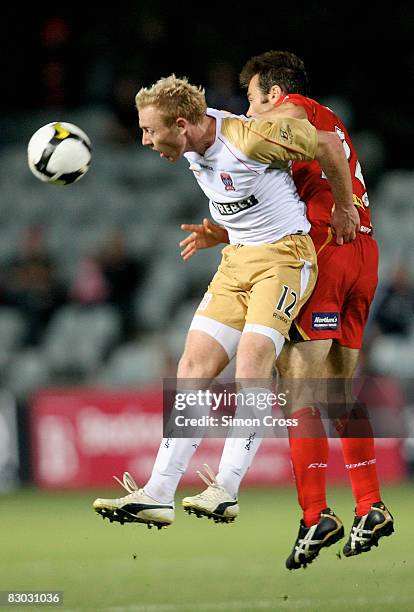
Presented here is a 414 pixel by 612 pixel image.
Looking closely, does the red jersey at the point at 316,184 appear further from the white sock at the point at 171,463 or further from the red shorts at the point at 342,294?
the white sock at the point at 171,463

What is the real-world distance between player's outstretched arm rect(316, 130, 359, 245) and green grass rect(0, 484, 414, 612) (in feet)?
5.98

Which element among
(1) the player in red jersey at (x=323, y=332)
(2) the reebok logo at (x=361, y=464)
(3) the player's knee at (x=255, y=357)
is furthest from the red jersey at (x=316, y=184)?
(2) the reebok logo at (x=361, y=464)

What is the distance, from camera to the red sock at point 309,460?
20.4 ft

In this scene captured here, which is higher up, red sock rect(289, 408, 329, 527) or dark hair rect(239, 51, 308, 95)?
dark hair rect(239, 51, 308, 95)

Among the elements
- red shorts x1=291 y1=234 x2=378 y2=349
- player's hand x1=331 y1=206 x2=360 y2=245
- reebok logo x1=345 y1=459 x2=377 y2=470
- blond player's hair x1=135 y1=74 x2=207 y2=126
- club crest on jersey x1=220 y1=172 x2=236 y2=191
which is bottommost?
reebok logo x1=345 y1=459 x2=377 y2=470

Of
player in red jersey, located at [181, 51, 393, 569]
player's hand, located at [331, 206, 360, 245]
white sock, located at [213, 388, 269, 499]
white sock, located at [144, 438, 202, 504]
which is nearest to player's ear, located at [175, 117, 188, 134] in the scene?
player in red jersey, located at [181, 51, 393, 569]

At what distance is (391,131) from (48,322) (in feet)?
16.0

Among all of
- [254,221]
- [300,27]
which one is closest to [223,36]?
[300,27]

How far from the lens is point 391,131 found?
1524cm

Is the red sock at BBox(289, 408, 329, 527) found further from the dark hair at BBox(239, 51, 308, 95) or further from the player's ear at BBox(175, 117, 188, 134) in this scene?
the dark hair at BBox(239, 51, 308, 95)

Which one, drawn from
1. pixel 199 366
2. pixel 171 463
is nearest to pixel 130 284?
pixel 199 366

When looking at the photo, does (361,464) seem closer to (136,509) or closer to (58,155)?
(136,509)

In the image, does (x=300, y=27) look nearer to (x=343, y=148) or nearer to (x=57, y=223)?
(x=57, y=223)

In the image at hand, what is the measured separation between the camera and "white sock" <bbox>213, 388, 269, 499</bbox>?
582 centimetres
